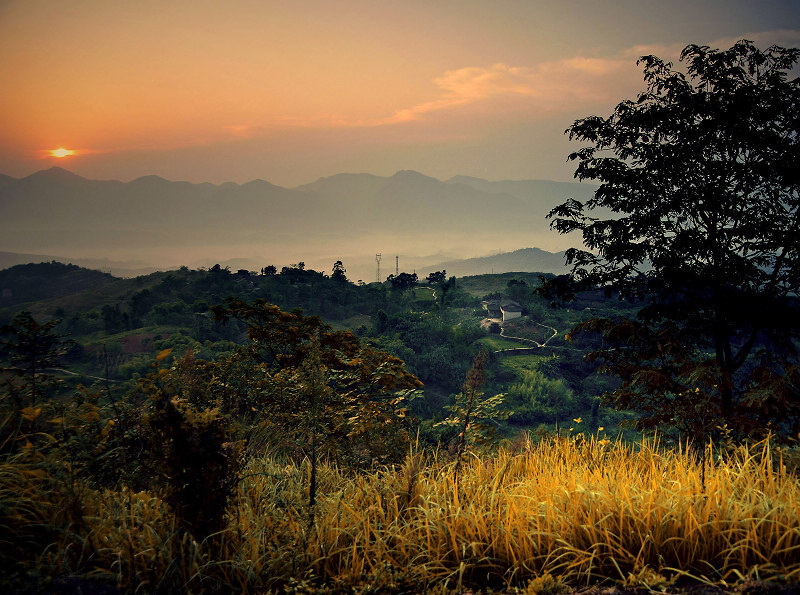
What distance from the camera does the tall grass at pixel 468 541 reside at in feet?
9.10

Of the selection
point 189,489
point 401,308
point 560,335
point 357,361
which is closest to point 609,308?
point 560,335

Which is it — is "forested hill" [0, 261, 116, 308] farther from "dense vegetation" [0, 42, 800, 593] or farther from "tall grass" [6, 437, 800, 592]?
"tall grass" [6, 437, 800, 592]

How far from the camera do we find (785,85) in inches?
344

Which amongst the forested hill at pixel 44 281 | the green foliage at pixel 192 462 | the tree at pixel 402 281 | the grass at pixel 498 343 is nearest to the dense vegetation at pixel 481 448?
the green foliage at pixel 192 462

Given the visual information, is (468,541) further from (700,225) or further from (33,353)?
(700,225)

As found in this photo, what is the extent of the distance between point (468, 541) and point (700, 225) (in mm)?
8495

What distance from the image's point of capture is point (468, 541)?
3033 millimetres

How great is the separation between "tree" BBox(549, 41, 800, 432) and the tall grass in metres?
5.46

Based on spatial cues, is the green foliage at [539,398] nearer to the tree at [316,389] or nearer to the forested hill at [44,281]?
the tree at [316,389]

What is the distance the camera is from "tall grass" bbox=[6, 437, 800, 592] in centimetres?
277

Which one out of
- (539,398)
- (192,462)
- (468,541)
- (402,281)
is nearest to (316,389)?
(192,462)

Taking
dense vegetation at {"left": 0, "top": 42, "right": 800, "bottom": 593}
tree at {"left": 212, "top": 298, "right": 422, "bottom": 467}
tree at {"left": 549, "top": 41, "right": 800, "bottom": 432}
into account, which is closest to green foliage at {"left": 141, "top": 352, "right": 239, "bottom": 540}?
dense vegetation at {"left": 0, "top": 42, "right": 800, "bottom": 593}

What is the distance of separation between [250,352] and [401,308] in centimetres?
5796

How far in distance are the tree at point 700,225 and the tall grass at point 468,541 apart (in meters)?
5.46
